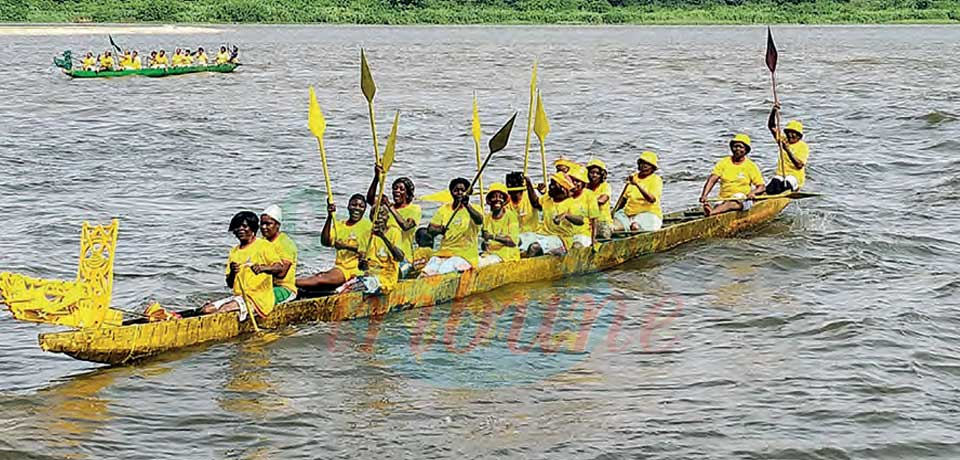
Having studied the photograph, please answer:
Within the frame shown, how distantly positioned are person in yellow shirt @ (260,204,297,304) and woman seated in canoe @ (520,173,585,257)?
322 centimetres

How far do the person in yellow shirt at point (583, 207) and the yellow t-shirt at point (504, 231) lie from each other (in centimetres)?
88

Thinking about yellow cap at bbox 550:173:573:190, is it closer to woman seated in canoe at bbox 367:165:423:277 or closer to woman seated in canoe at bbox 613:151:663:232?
woman seated in canoe at bbox 613:151:663:232

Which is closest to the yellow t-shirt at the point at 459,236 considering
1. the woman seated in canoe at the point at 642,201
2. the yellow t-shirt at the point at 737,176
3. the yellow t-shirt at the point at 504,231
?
the yellow t-shirt at the point at 504,231

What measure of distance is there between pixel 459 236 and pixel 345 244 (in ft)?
4.07

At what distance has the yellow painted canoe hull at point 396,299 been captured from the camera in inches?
394

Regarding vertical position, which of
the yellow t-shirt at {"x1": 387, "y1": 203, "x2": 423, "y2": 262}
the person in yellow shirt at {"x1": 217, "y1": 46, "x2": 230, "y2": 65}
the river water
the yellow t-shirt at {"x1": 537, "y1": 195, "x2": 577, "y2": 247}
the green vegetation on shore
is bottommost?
the river water

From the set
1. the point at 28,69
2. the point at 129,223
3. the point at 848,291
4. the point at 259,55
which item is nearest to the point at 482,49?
the point at 259,55

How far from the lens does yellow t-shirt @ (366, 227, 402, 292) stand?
12.0 meters

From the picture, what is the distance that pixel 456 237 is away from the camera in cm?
1269

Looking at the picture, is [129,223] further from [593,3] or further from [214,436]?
[593,3]

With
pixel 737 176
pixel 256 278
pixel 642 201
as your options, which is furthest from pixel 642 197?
pixel 256 278

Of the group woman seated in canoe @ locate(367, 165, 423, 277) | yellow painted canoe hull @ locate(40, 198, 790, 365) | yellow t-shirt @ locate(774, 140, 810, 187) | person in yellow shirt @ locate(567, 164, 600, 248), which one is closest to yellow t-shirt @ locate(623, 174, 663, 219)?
yellow painted canoe hull @ locate(40, 198, 790, 365)

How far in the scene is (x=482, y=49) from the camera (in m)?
56.9

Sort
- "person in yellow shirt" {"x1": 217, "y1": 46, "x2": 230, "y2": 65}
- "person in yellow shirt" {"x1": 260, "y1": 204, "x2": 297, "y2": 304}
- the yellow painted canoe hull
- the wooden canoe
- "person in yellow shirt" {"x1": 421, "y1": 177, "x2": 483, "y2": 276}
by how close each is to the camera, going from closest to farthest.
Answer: the yellow painted canoe hull, "person in yellow shirt" {"x1": 260, "y1": 204, "x2": 297, "y2": 304}, "person in yellow shirt" {"x1": 421, "y1": 177, "x2": 483, "y2": 276}, the wooden canoe, "person in yellow shirt" {"x1": 217, "y1": 46, "x2": 230, "y2": 65}
